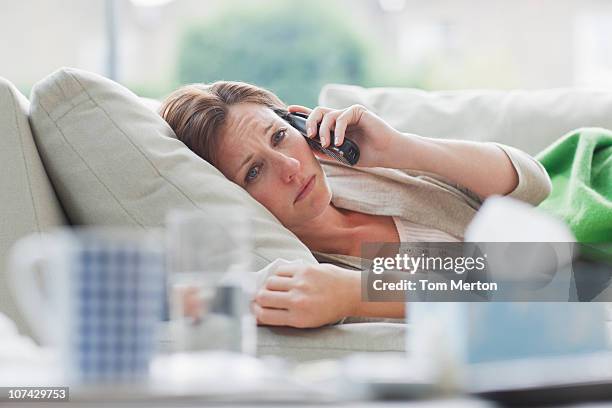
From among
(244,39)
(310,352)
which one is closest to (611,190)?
(310,352)

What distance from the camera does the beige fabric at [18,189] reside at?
3.93 feet

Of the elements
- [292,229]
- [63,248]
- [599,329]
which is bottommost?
[292,229]

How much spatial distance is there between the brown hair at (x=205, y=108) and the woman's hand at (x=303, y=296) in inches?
15.2

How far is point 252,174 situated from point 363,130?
19 centimetres

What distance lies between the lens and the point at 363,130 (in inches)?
56.5

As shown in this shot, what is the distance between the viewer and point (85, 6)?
703 centimetres

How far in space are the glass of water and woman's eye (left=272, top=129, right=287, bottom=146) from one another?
74cm

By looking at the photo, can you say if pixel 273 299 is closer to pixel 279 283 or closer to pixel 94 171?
pixel 279 283

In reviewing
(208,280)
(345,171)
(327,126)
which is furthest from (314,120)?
(208,280)

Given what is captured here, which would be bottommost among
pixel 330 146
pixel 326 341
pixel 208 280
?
pixel 326 341

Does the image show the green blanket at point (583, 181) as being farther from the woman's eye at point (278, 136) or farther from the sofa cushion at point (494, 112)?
the woman's eye at point (278, 136)

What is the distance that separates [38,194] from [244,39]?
6212 millimetres

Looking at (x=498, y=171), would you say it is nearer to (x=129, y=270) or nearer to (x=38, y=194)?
(x=38, y=194)

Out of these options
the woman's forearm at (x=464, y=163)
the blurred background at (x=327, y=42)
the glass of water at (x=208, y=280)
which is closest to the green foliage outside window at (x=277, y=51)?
the blurred background at (x=327, y=42)
